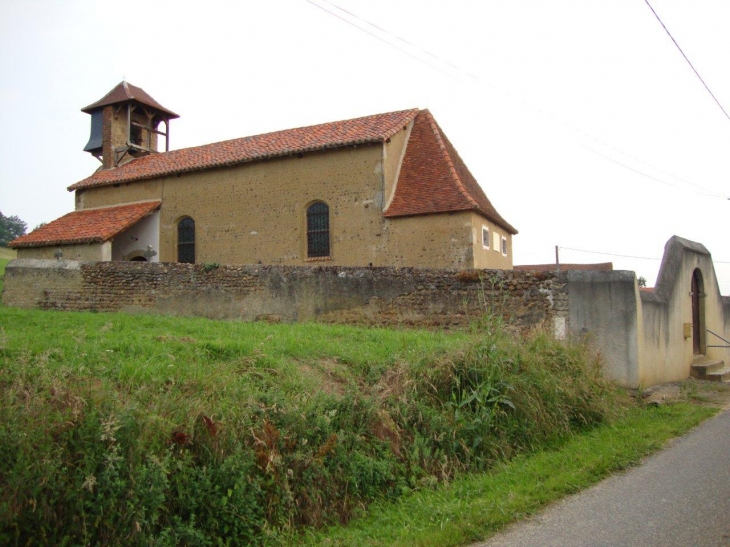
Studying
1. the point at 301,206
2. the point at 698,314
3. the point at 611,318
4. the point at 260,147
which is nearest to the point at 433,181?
the point at 301,206

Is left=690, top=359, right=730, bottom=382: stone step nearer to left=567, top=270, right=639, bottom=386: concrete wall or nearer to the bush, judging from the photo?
left=567, top=270, right=639, bottom=386: concrete wall

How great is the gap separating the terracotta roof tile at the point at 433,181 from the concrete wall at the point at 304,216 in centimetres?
31

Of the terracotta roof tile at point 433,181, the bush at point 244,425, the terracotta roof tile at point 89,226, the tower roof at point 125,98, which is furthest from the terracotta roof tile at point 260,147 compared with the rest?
the bush at point 244,425

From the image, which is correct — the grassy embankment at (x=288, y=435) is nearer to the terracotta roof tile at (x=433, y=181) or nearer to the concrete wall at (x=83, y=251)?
the terracotta roof tile at (x=433, y=181)

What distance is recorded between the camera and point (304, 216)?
2006 cm

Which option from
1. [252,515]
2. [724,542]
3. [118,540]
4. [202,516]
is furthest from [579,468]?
[118,540]

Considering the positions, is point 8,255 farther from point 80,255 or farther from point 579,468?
point 579,468

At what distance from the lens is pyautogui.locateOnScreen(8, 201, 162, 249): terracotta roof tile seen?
20.9 metres

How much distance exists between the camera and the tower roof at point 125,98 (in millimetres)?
27125

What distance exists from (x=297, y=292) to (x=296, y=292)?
25mm

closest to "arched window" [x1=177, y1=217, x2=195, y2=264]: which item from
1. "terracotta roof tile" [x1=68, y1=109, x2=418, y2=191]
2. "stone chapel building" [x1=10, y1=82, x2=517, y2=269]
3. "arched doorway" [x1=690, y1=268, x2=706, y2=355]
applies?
"stone chapel building" [x1=10, y1=82, x2=517, y2=269]

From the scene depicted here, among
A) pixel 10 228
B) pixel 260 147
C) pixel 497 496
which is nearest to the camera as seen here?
pixel 497 496

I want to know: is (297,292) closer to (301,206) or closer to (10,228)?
Answer: (301,206)

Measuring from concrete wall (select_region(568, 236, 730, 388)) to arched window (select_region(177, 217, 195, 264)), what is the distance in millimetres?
14967
